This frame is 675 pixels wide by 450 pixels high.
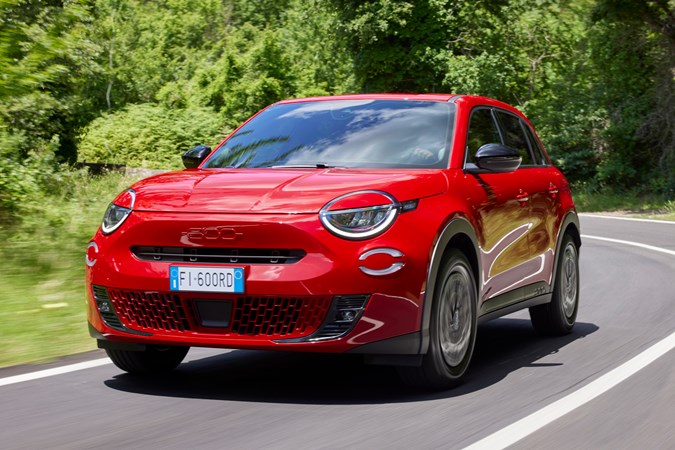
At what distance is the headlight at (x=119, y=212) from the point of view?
19.1ft

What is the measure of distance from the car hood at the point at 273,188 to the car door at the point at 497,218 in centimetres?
55

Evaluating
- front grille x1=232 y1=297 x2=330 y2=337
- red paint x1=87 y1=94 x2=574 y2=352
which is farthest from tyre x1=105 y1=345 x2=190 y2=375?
front grille x1=232 y1=297 x2=330 y2=337

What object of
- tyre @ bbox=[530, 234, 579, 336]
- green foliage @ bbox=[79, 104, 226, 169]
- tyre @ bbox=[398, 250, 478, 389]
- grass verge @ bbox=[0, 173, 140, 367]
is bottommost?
green foliage @ bbox=[79, 104, 226, 169]

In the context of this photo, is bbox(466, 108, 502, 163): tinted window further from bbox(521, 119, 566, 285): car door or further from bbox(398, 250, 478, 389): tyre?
bbox(398, 250, 478, 389): tyre

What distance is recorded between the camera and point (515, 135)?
794cm

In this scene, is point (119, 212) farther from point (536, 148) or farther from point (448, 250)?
point (536, 148)

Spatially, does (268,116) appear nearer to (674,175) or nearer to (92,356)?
(92,356)

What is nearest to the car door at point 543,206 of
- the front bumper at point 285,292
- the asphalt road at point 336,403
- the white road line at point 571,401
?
the asphalt road at point 336,403

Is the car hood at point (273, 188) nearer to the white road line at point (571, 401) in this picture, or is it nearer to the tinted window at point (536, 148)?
the white road line at point (571, 401)

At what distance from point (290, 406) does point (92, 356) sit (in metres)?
1.95

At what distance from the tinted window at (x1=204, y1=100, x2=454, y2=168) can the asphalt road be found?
124 cm

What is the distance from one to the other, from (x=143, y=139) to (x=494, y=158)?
1655 inches

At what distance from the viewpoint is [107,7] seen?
81.8 meters

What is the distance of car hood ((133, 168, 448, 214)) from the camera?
5555 millimetres
